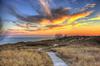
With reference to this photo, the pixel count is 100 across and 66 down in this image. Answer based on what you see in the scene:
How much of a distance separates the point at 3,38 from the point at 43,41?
2.03ft

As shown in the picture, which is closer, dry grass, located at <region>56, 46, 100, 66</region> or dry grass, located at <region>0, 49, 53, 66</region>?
dry grass, located at <region>0, 49, 53, 66</region>

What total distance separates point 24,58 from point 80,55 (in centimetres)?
89

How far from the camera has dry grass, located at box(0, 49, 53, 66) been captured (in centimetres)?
499

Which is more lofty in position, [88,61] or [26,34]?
[26,34]

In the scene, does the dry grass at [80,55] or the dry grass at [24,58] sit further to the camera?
the dry grass at [80,55]

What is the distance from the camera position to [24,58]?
508 centimetres

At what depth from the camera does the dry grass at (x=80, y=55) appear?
17.1ft

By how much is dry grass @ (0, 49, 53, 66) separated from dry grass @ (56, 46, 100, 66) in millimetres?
289

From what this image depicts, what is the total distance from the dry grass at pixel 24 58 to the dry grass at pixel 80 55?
289 millimetres

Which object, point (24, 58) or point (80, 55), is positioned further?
point (80, 55)

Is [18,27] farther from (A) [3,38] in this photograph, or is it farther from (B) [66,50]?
(B) [66,50]

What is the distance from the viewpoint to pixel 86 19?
5.36 meters

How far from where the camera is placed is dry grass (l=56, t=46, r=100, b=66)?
17.1ft

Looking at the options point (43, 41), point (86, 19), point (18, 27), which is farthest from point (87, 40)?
point (18, 27)
